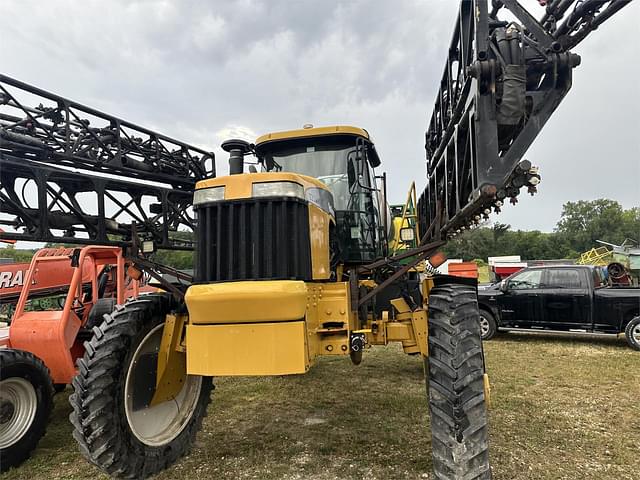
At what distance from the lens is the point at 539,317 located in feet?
30.4

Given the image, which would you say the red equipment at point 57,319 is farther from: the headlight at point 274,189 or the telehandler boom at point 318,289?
the headlight at point 274,189

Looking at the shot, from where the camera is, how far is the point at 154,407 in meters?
3.68

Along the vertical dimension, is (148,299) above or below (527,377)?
above

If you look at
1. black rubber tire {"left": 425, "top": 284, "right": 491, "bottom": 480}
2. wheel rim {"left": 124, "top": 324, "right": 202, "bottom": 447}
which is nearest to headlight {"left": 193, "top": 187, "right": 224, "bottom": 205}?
wheel rim {"left": 124, "top": 324, "right": 202, "bottom": 447}

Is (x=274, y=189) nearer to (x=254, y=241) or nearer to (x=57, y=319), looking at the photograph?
(x=254, y=241)

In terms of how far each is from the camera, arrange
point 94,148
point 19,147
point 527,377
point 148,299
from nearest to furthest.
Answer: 1. point 148,299
2. point 19,147
3. point 527,377
4. point 94,148

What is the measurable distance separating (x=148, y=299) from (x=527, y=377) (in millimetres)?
5522

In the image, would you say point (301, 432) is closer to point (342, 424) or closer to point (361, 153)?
point (342, 424)

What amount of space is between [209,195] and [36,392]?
2.62 meters

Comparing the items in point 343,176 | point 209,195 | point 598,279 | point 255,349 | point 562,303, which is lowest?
point 562,303

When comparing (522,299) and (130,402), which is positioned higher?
(522,299)

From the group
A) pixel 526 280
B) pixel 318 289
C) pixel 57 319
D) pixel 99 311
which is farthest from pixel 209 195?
pixel 526 280

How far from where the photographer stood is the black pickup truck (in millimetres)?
8555

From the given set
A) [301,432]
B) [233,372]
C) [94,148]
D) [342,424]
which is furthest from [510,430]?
[94,148]
